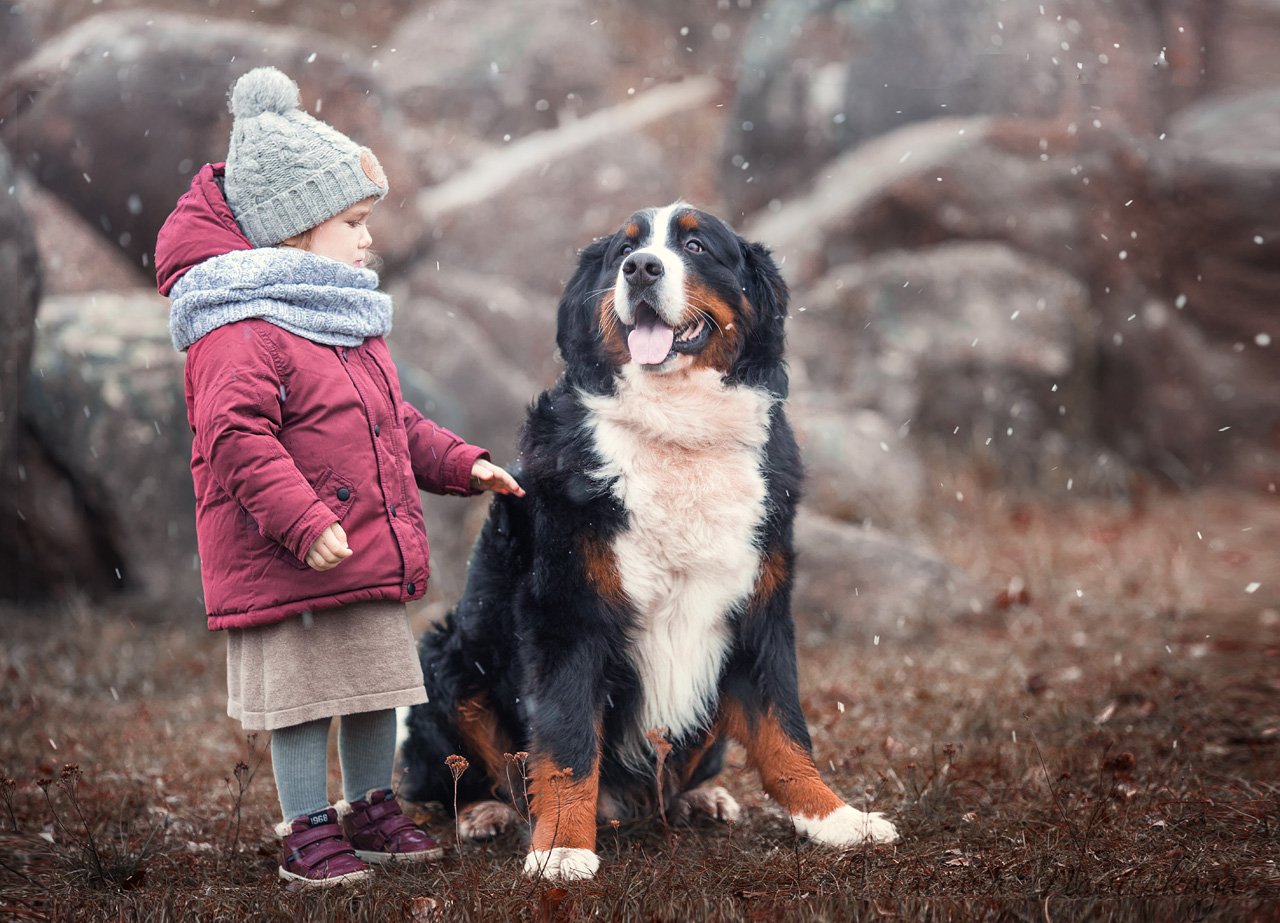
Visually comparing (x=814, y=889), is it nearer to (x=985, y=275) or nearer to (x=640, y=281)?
(x=640, y=281)

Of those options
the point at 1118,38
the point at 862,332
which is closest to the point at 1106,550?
the point at 862,332

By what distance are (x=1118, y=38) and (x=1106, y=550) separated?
21.4 ft

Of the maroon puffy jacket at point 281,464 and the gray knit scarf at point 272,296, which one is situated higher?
the gray knit scarf at point 272,296

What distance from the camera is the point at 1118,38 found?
37.8ft

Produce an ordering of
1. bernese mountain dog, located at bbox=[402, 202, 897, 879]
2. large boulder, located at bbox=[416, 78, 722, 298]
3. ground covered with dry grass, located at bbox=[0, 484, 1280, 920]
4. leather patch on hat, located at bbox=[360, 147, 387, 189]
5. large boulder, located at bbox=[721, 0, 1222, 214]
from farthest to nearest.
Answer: large boulder, located at bbox=[416, 78, 722, 298]
large boulder, located at bbox=[721, 0, 1222, 214]
leather patch on hat, located at bbox=[360, 147, 387, 189]
bernese mountain dog, located at bbox=[402, 202, 897, 879]
ground covered with dry grass, located at bbox=[0, 484, 1280, 920]

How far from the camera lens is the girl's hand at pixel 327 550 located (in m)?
2.75

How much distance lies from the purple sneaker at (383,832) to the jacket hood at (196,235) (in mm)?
1424

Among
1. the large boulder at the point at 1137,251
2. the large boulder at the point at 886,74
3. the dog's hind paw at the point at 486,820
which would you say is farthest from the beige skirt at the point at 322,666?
the large boulder at the point at 886,74

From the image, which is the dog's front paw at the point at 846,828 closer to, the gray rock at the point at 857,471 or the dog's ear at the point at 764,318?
the dog's ear at the point at 764,318

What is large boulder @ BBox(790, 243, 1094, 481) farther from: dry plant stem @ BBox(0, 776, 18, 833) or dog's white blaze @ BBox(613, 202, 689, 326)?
dry plant stem @ BBox(0, 776, 18, 833)

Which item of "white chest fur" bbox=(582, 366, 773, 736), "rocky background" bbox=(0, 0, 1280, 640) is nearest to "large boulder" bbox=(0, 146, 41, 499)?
"rocky background" bbox=(0, 0, 1280, 640)

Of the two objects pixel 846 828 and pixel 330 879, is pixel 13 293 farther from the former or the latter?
pixel 846 828

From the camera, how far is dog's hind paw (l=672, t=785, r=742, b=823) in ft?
11.6

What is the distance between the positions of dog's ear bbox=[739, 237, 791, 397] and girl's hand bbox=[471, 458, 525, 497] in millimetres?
670
